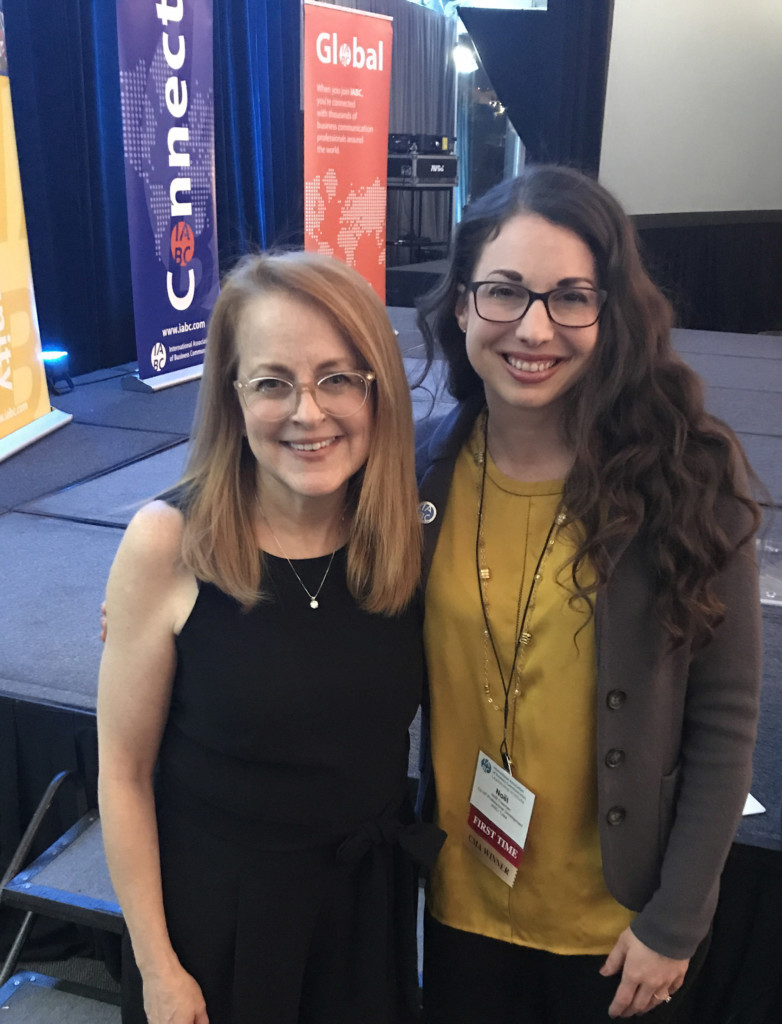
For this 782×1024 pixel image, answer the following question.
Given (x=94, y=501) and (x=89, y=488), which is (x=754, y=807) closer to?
(x=94, y=501)

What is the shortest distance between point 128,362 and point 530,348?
508cm

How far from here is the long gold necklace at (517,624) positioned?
3.36 feet

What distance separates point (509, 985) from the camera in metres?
1.16

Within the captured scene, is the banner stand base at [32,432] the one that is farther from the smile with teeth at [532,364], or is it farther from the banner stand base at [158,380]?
the smile with teeth at [532,364]

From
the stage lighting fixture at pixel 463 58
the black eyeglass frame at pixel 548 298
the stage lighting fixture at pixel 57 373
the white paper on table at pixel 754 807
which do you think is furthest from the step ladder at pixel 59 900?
the stage lighting fixture at pixel 463 58

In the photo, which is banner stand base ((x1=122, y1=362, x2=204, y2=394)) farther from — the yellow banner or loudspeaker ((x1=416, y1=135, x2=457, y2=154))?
loudspeaker ((x1=416, y1=135, x2=457, y2=154))

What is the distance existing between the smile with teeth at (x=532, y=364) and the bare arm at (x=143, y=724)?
42 centimetres

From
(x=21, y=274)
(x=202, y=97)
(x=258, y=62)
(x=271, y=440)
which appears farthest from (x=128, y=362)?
(x=271, y=440)

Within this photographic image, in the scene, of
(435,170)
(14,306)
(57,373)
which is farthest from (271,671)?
(435,170)

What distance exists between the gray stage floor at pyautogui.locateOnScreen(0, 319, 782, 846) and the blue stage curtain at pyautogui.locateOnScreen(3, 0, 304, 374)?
45 cm

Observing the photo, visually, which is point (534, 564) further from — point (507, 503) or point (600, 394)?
point (600, 394)

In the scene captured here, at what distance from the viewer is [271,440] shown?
972 mm

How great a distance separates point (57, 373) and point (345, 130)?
2.17 m

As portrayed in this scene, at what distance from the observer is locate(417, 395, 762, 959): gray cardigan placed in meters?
0.95
